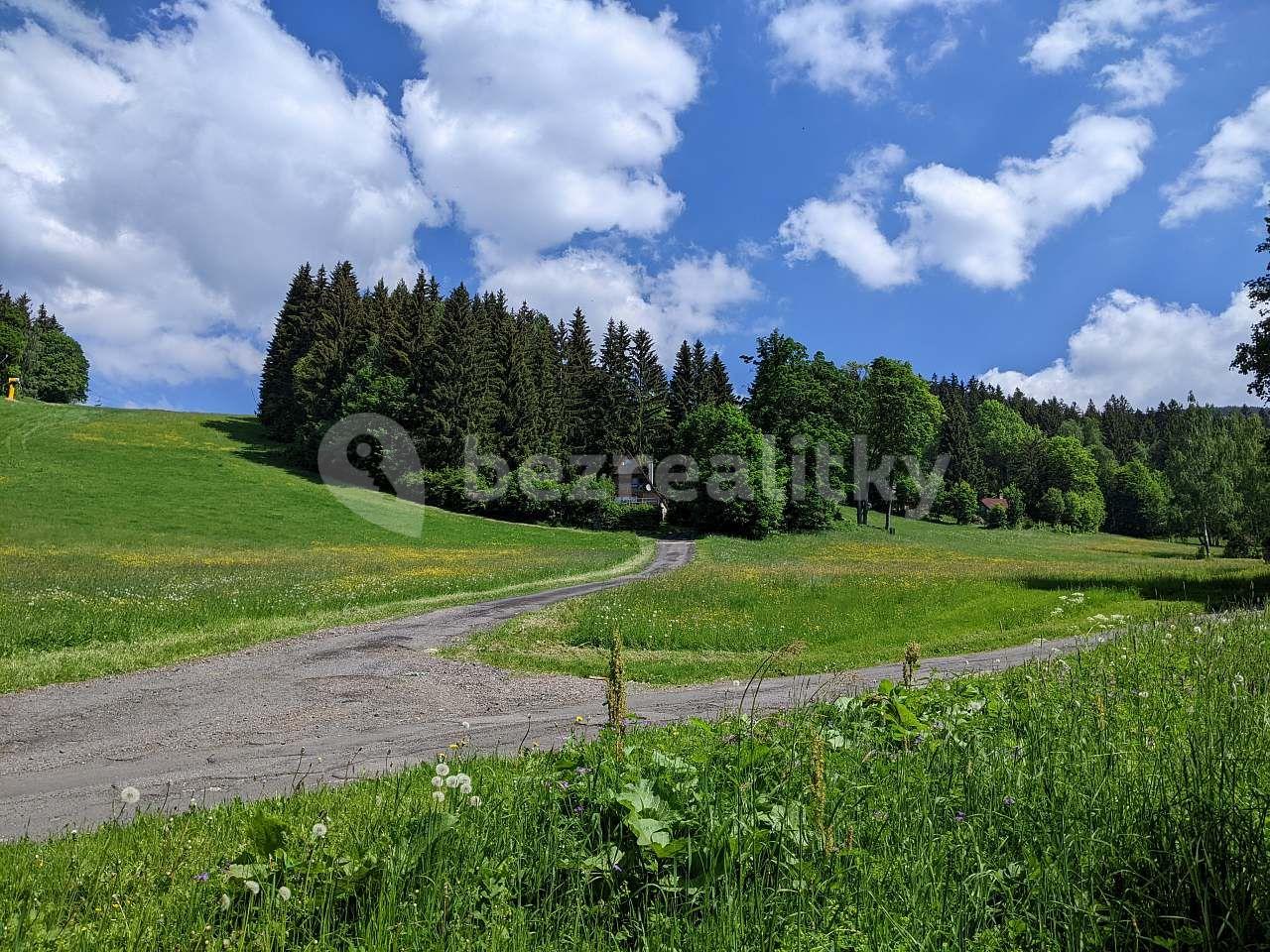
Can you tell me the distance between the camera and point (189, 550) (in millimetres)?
39500

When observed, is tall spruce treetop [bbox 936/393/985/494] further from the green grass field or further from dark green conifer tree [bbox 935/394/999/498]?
the green grass field

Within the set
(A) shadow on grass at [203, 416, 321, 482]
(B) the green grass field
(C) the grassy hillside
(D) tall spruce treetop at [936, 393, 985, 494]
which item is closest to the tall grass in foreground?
(B) the green grass field

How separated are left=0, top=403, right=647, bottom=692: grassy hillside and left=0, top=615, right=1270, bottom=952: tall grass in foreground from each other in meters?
11.2

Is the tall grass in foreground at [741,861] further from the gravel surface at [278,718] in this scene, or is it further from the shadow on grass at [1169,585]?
the shadow on grass at [1169,585]

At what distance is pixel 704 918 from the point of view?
9.57 feet

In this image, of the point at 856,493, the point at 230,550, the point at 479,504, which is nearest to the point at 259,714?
the point at 230,550

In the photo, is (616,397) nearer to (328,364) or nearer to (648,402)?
(648,402)

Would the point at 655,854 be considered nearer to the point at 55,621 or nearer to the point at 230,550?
the point at 55,621

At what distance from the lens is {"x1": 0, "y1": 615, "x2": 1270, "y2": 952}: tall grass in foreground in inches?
112

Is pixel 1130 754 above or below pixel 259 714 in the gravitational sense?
above

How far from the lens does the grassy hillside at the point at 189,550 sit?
52.1ft

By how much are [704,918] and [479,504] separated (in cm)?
6578

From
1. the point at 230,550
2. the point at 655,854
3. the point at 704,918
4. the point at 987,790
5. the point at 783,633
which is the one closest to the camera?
the point at 704,918

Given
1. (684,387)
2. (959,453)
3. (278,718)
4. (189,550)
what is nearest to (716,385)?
(684,387)
